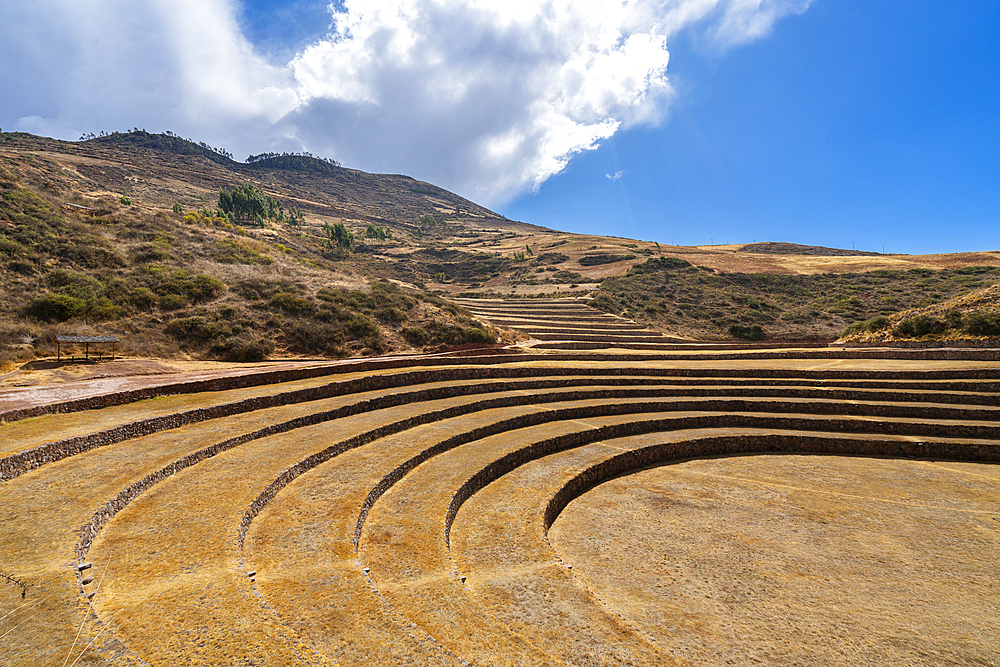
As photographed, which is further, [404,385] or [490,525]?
[404,385]

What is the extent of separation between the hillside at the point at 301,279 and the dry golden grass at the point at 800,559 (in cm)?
1589

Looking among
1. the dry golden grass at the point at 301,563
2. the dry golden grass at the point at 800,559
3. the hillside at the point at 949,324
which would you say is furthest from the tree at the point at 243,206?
the hillside at the point at 949,324

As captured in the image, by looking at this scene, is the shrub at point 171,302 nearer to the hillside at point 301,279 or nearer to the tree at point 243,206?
the hillside at point 301,279

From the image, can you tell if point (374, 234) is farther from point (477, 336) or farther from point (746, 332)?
point (746, 332)

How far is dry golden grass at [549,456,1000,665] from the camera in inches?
214

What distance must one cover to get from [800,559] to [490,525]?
535 centimetres

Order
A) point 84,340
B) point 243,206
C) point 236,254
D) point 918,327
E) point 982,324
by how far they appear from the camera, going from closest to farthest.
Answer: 1. point 84,340
2. point 982,324
3. point 918,327
4. point 236,254
5. point 243,206

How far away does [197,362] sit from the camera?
15.8 meters

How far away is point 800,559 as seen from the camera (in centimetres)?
723

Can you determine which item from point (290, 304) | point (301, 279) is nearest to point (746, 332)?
point (301, 279)

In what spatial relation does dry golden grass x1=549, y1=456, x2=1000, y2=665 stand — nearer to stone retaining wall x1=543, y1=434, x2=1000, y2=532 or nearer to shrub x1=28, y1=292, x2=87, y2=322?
stone retaining wall x1=543, y1=434, x2=1000, y2=532

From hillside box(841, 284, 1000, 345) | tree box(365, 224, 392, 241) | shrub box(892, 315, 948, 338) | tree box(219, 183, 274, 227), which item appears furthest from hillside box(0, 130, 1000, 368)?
shrub box(892, 315, 948, 338)

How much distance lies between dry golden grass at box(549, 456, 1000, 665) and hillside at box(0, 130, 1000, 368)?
15.9m

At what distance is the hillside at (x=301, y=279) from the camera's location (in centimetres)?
1727
